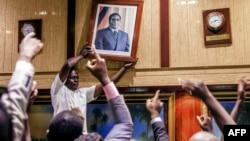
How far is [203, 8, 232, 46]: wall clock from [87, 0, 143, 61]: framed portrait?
0.78 m

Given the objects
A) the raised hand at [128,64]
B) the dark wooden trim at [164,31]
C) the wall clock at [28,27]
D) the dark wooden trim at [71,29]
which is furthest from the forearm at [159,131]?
the wall clock at [28,27]

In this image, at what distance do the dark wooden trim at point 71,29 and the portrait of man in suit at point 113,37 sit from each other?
1.05 ft

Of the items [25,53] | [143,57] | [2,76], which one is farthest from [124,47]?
[25,53]

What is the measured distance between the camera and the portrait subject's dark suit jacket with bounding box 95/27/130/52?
16.9ft

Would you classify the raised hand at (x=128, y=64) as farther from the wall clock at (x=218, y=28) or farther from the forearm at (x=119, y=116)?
the forearm at (x=119, y=116)

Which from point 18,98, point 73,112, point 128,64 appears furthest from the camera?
point 128,64

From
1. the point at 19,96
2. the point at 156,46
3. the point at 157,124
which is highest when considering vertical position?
the point at 156,46

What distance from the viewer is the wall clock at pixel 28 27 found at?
550 centimetres

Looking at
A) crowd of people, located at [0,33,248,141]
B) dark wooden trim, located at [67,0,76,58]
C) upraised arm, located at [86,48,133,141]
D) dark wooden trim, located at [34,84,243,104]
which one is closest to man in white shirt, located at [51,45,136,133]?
dark wooden trim, located at [34,84,243,104]

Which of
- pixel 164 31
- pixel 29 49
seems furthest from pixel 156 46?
pixel 29 49

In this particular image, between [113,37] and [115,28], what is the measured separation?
11cm

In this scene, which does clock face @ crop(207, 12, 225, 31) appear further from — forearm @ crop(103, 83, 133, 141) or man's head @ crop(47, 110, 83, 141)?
man's head @ crop(47, 110, 83, 141)

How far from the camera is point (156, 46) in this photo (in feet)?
17.0

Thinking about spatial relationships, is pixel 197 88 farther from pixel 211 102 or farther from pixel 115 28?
pixel 115 28
